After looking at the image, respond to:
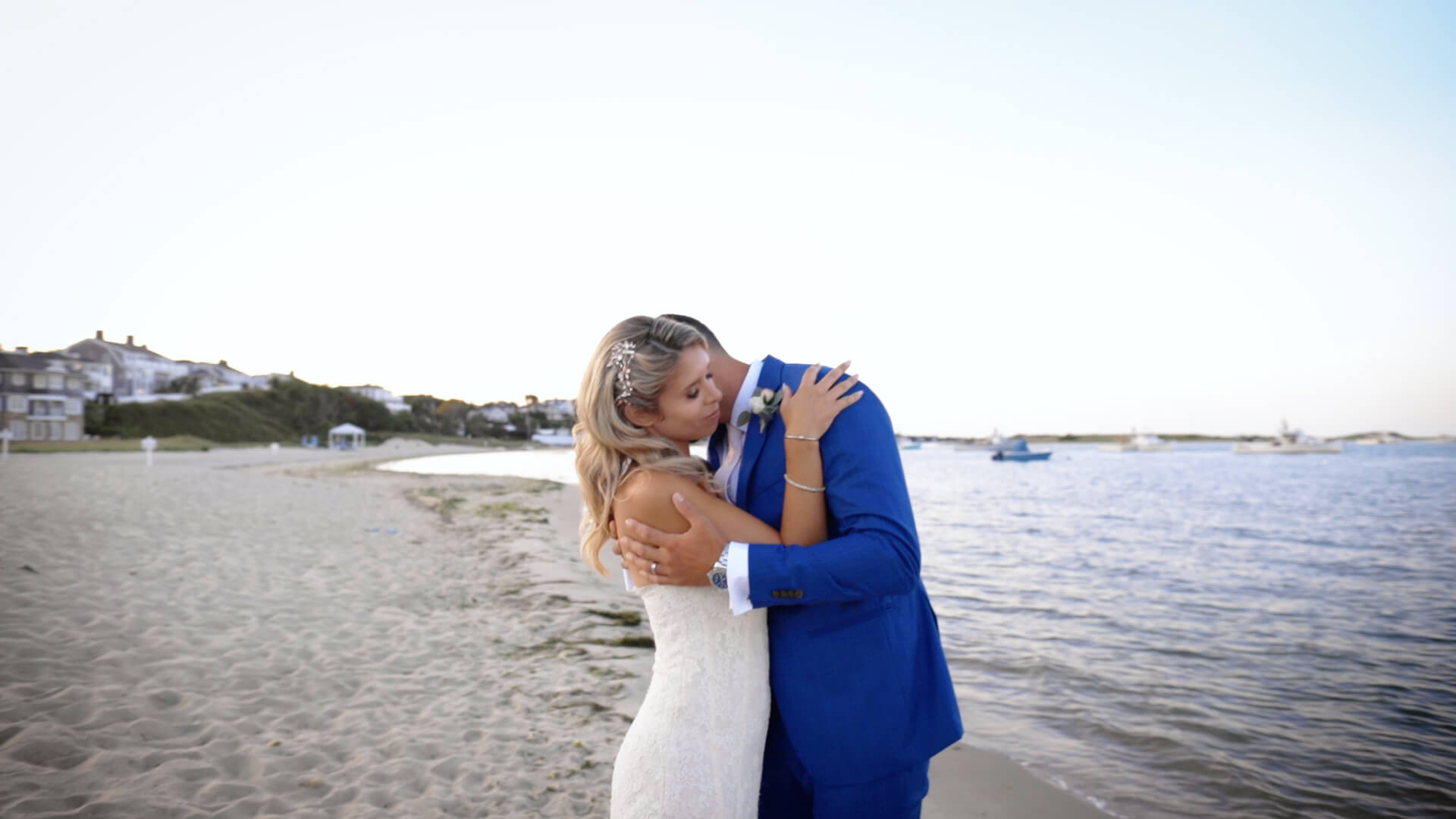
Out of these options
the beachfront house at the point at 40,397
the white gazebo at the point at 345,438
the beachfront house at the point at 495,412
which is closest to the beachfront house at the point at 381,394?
the beachfront house at the point at 495,412

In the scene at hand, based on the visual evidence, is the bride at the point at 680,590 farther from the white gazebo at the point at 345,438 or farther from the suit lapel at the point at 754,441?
the white gazebo at the point at 345,438

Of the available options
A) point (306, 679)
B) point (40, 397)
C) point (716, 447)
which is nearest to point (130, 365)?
point (40, 397)

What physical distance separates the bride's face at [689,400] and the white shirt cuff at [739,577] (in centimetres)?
29

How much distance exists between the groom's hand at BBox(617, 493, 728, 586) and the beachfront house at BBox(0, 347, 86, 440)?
2337 inches

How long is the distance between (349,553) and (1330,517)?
22795 millimetres

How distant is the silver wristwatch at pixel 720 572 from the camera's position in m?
1.59

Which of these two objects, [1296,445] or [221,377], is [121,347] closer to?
[221,377]

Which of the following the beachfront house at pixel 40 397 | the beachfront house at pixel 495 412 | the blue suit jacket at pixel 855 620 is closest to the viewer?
the blue suit jacket at pixel 855 620

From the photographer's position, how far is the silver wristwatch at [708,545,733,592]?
5.21 ft

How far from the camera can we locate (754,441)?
1.79 meters

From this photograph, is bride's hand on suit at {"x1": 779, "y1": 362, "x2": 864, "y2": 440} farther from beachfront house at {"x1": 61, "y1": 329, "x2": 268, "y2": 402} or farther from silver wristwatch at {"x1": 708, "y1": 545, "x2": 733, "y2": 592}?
beachfront house at {"x1": 61, "y1": 329, "x2": 268, "y2": 402}

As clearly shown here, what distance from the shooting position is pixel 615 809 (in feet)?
5.83

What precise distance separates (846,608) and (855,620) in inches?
1.2

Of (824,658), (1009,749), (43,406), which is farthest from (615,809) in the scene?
(43,406)
